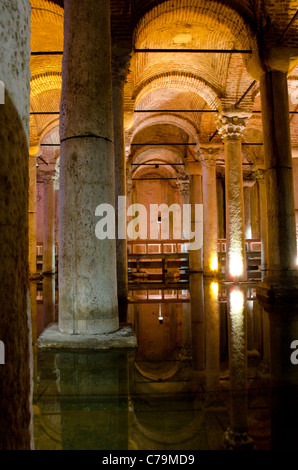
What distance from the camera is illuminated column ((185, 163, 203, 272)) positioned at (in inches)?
602

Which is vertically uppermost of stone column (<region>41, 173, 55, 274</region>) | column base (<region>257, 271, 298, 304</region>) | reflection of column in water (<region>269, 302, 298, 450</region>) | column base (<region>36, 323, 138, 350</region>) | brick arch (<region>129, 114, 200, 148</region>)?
brick arch (<region>129, 114, 200, 148</region>)

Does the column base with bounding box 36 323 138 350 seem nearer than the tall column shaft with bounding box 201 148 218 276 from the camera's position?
Yes

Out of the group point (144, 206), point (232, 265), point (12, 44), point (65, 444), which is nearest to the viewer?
point (12, 44)

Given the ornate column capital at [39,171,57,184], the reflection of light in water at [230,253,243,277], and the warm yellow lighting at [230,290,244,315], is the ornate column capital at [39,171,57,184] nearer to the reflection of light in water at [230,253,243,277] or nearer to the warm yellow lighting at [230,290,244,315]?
the reflection of light in water at [230,253,243,277]

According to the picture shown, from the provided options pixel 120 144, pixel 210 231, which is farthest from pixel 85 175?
pixel 210 231

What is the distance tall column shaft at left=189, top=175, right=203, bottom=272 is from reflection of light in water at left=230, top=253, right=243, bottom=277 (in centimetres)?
492

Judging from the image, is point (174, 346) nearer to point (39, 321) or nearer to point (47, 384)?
point (47, 384)

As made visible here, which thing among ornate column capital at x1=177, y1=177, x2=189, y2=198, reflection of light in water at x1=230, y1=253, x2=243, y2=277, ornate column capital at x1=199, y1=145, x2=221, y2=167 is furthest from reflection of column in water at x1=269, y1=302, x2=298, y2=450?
ornate column capital at x1=177, y1=177, x2=189, y2=198

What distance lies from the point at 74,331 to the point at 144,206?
22283 millimetres

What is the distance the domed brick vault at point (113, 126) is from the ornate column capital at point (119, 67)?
19 millimetres

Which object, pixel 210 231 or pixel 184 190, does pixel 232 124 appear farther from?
pixel 184 190

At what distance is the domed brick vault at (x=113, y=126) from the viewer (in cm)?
104

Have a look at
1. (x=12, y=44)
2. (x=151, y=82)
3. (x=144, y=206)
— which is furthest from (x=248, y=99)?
(x=144, y=206)
